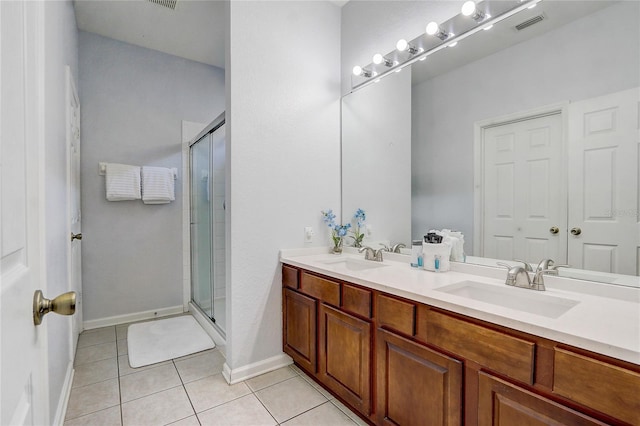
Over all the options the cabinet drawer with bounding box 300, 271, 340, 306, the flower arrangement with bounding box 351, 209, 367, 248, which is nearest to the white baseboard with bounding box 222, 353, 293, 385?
the cabinet drawer with bounding box 300, 271, 340, 306

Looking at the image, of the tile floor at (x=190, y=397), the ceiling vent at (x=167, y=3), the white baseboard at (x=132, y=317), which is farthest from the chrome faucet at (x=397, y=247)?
the ceiling vent at (x=167, y=3)

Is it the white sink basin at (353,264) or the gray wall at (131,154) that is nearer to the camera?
the white sink basin at (353,264)

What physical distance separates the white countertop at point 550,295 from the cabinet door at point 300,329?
0.28m

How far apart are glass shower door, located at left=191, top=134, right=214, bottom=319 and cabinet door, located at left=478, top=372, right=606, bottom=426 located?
2358 millimetres

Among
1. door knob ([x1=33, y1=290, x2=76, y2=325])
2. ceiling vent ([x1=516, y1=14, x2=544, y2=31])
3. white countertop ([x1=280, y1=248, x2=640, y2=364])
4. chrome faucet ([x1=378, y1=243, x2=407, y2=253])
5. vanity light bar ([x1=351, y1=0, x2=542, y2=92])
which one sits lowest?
white countertop ([x1=280, y1=248, x2=640, y2=364])

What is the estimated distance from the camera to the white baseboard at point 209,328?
256 centimetres

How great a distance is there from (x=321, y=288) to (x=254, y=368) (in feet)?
2.69

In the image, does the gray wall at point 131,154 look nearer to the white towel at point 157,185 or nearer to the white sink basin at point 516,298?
the white towel at point 157,185

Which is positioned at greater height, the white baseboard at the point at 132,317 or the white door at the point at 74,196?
the white door at the point at 74,196

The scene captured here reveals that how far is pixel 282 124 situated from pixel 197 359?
1.87 meters

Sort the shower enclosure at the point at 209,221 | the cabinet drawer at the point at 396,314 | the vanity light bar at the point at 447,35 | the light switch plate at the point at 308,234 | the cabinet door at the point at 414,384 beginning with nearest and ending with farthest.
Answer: the cabinet door at the point at 414,384 → the cabinet drawer at the point at 396,314 → the vanity light bar at the point at 447,35 → the light switch plate at the point at 308,234 → the shower enclosure at the point at 209,221

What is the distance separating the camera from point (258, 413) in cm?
175

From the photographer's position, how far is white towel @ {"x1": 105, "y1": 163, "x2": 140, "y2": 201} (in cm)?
291

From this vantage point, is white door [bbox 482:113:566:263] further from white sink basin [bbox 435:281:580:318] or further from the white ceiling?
the white ceiling
